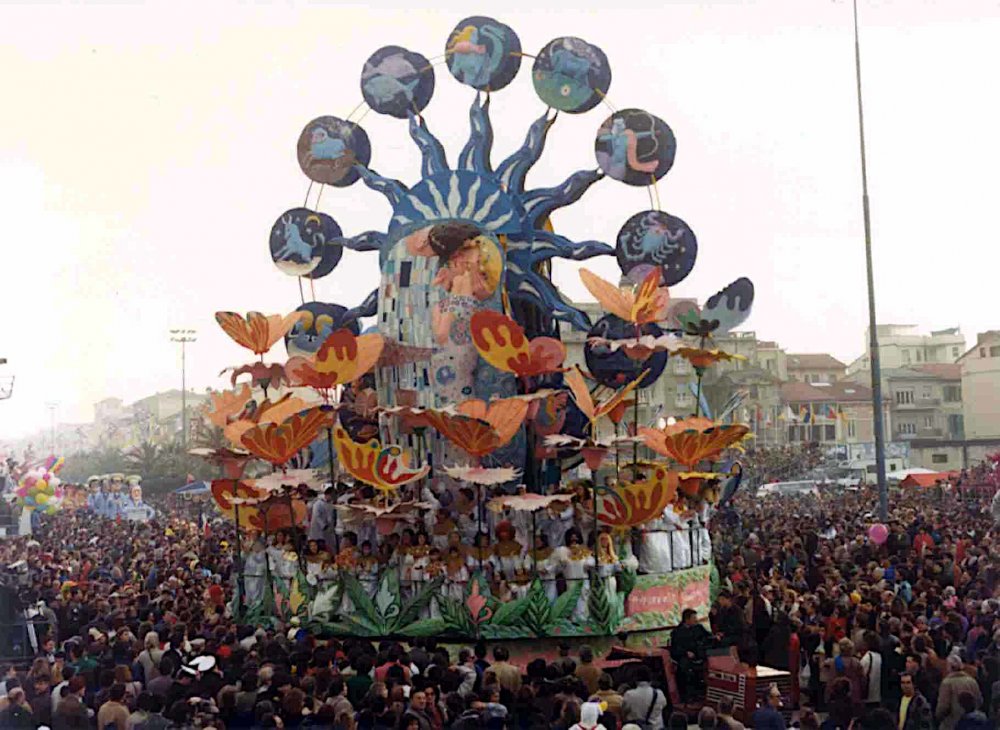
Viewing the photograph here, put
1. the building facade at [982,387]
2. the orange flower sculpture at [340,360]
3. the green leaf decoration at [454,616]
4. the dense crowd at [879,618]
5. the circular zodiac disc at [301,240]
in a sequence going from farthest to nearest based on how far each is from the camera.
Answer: the building facade at [982,387], the circular zodiac disc at [301,240], the orange flower sculpture at [340,360], the green leaf decoration at [454,616], the dense crowd at [879,618]

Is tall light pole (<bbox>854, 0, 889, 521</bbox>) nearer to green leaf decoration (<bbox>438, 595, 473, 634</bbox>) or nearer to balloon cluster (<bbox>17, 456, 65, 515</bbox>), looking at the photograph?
green leaf decoration (<bbox>438, 595, 473, 634</bbox>)

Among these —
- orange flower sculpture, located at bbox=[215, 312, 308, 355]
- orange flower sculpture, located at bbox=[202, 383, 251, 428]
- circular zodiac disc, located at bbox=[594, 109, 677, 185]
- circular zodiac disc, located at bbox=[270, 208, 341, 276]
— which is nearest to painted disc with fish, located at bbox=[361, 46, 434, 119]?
circular zodiac disc, located at bbox=[270, 208, 341, 276]

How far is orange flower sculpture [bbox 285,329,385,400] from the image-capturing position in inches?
819

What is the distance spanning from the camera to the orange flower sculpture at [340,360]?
2080 cm

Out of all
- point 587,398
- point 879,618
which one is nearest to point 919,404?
point 587,398

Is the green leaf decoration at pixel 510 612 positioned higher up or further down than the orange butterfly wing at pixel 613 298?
further down

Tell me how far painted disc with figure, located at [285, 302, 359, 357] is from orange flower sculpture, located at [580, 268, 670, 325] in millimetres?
6971

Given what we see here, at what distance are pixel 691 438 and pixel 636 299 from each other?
2.48 meters

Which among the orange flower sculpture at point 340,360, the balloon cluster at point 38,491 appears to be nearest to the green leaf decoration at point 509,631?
the orange flower sculpture at point 340,360

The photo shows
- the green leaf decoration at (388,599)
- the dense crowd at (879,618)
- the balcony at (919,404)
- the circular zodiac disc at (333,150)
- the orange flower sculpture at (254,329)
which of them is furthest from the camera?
the balcony at (919,404)

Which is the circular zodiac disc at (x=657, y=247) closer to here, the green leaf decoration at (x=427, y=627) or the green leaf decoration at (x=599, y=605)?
the green leaf decoration at (x=599, y=605)

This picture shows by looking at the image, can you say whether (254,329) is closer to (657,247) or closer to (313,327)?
(313,327)

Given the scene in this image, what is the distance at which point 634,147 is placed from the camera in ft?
79.5

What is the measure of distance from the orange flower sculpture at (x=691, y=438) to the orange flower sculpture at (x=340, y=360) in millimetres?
4685
